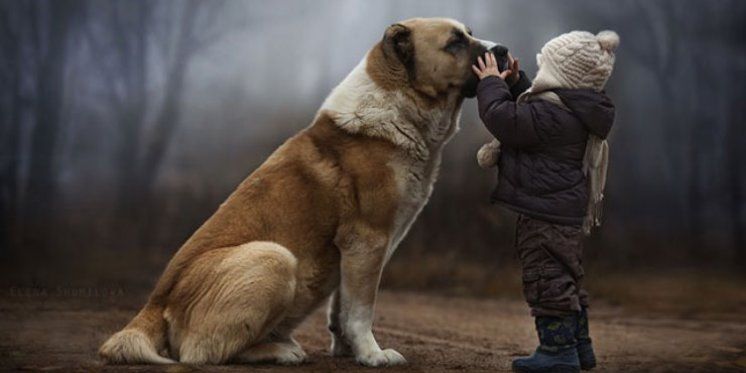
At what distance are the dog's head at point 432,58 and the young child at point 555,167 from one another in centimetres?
57

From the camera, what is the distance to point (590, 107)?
4.32 m

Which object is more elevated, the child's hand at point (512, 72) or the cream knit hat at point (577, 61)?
the cream knit hat at point (577, 61)

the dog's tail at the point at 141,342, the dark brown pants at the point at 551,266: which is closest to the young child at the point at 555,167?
the dark brown pants at the point at 551,266

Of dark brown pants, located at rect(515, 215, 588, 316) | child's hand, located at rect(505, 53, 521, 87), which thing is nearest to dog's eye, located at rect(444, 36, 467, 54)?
child's hand, located at rect(505, 53, 521, 87)

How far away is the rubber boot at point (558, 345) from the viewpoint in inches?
169

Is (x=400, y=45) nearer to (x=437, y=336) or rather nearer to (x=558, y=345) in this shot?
(x=558, y=345)

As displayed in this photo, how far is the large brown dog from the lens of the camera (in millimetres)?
4586

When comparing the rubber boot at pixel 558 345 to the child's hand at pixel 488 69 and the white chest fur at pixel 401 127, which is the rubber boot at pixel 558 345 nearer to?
the white chest fur at pixel 401 127

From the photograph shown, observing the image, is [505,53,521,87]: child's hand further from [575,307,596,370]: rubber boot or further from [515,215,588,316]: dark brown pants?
[575,307,596,370]: rubber boot

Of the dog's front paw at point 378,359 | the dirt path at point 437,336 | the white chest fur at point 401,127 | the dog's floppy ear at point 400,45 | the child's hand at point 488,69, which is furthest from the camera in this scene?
the dirt path at point 437,336

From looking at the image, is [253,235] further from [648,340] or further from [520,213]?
[648,340]

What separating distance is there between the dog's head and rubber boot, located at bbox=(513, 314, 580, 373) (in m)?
1.52

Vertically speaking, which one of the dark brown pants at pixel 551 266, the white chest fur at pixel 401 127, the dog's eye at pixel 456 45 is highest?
the dog's eye at pixel 456 45

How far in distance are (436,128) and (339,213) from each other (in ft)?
2.61
